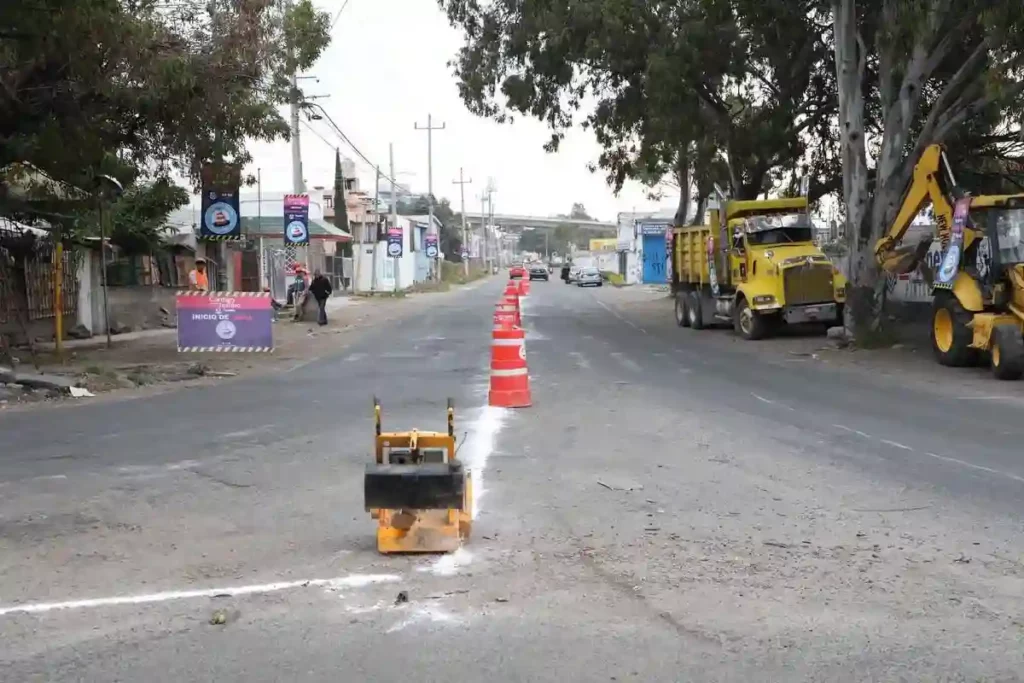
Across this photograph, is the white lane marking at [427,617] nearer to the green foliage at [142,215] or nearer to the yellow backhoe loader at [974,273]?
the yellow backhoe loader at [974,273]

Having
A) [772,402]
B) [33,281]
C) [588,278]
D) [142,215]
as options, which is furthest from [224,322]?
[588,278]

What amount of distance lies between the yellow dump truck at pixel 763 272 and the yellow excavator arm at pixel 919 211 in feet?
9.82

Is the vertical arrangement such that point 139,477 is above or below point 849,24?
below

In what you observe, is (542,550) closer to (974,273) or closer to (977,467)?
(977,467)

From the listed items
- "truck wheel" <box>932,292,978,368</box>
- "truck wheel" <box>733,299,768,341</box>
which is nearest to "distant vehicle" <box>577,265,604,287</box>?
"truck wheel" <box>733,299,768,341</box>

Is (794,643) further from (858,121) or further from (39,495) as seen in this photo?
(858,121)

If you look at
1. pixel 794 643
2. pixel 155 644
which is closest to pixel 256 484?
pixel 155 644

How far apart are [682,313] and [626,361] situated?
1131cm

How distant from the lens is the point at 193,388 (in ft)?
52.8

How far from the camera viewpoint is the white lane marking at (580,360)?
18138 mm

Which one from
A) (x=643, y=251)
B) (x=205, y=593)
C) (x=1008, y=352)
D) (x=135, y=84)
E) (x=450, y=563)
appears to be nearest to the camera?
(x=205, y=593)

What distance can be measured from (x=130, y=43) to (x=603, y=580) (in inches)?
462

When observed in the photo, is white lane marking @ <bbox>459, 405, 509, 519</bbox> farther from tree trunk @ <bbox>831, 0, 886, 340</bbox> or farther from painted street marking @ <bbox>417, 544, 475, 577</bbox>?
tree trunk @ <bbox>831, 0, 886, 340</bbox>

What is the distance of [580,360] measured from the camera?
760 inches
